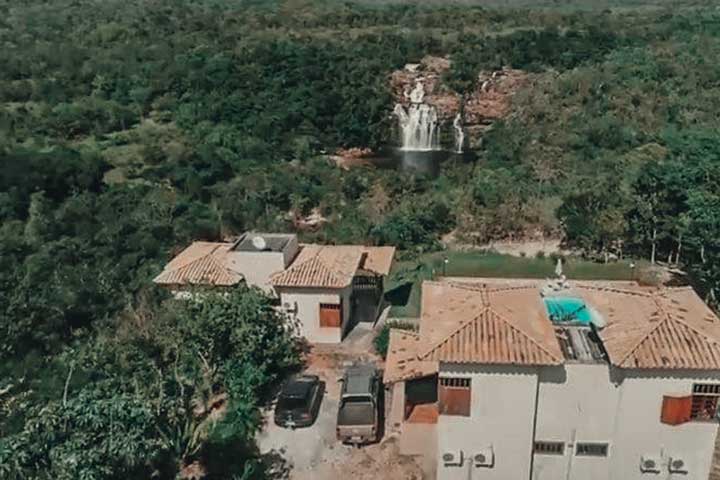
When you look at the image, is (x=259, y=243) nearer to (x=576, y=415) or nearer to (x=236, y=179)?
(x=576, y=415)

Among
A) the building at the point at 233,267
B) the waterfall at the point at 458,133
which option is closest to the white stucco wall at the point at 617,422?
the building at the point at 233,267

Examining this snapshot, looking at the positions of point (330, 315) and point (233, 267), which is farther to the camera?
point (233, 267)

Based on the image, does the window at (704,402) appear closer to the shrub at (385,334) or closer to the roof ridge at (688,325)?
the roof ridge at (688,325)

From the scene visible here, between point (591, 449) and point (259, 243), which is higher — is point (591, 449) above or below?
below

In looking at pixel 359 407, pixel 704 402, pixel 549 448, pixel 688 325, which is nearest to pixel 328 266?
pixel 359 407

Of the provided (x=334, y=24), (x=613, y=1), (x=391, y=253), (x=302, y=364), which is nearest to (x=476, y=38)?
(x=334, y=24)

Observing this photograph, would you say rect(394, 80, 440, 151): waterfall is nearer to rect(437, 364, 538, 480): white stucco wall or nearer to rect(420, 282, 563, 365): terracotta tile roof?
rect(420, 282, 563, 365): terracotta tile roof
